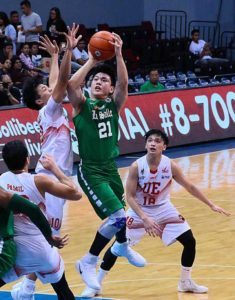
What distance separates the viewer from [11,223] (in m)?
7.08

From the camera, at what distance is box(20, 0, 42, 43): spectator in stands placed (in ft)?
70.6

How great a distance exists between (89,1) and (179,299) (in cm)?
1855

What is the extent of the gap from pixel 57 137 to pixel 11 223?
182 cm

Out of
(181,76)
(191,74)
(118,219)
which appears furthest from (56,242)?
(191,74)

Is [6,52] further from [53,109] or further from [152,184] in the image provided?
[53,109]

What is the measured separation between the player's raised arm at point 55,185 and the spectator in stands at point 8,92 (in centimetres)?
946

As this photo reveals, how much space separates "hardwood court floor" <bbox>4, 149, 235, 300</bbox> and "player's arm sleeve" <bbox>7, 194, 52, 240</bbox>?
2103 mm

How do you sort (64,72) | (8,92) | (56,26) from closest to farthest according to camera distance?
(64,72) → (8,92) → (56,26)

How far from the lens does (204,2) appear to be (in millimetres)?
27594

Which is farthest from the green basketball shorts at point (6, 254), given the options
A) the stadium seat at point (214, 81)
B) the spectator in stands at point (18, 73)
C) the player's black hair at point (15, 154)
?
the stadium seat at point (214, 81)

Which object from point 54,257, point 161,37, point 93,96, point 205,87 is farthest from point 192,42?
point 54,257

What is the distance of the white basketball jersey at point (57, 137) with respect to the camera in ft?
28.6

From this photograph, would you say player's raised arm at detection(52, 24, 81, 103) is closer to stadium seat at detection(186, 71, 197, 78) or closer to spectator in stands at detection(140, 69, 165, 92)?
spectator in stands at detection(140, 69, 165, 92)

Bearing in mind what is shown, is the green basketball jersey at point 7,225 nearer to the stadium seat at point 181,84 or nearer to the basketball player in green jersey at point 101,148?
the basketball player in green jersey at point 101,148
